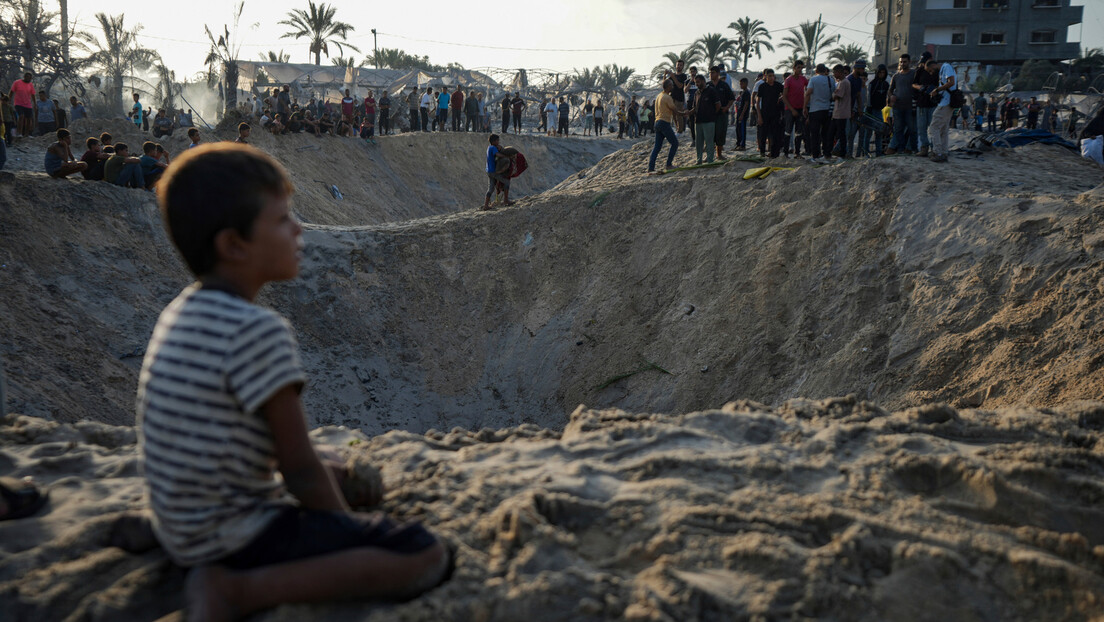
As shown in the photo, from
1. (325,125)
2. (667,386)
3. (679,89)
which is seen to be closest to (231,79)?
(325,125)

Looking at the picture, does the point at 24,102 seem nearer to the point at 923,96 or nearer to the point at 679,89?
the point at 679,89

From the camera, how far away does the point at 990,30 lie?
40.2 meters

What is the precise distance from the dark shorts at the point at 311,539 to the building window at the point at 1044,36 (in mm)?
49269

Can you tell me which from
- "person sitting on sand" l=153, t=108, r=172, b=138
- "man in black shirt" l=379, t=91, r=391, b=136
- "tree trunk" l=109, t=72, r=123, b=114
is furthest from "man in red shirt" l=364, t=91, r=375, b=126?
"tree trunk" l=109, t=72, r=123, b=114

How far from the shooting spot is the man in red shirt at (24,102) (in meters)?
15.9

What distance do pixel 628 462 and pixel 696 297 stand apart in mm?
6563

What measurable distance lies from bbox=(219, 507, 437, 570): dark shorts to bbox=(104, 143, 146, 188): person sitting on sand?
10.5m

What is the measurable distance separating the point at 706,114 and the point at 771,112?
1.08m

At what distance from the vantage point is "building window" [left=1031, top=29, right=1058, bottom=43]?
4000 cm

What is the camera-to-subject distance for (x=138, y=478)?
2.93m

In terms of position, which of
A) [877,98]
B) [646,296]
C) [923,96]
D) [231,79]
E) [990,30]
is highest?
[990,30]

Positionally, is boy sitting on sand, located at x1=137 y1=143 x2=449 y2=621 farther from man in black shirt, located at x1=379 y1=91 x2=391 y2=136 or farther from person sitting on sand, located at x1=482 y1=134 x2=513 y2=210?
man in black shirt, located at x1=379 y1=91 x2=391 y2=136

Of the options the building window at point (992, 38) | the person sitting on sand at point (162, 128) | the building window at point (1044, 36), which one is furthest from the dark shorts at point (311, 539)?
the building window at point (1044, 36)

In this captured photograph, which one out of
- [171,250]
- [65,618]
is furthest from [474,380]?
[65,618]
